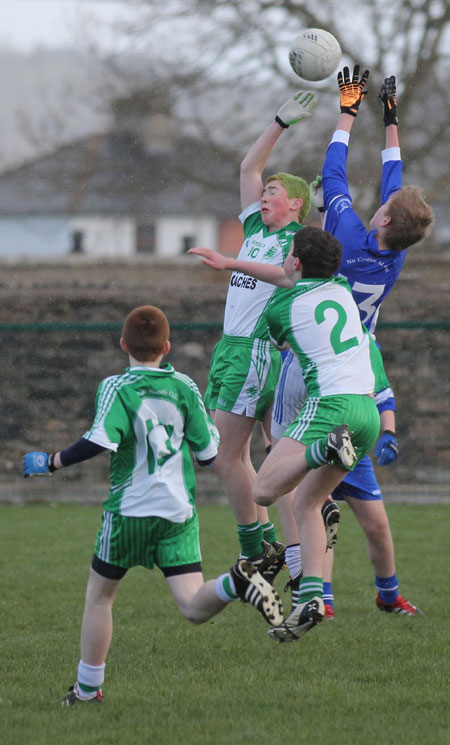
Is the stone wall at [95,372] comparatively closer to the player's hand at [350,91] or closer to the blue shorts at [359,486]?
the blue shorts at [359,486]

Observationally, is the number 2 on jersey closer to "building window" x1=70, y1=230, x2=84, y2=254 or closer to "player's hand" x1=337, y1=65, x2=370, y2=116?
"player's hand" x1=337, y1=65, x2=370, y2=116

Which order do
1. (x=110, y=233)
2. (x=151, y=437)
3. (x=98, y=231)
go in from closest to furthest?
(x=151, y=437), (x=110, y=233), (x=98, y=231)

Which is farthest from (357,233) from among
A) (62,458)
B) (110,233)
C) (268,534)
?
(110,233)

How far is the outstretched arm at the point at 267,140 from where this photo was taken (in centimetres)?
610

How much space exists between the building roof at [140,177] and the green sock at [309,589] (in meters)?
16.1

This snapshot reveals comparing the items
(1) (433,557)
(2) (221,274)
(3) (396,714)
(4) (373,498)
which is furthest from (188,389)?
(2) (221,274)

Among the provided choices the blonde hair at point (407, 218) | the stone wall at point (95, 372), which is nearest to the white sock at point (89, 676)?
the blonde hair at point (407, 218)

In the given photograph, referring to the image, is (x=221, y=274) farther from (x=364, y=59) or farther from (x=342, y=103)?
(x=342, y=103)

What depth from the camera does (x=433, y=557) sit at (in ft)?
29.0

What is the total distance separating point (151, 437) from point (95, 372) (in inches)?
370

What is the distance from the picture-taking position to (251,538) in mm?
6324

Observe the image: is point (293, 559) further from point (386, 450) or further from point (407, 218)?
point (407, 218)

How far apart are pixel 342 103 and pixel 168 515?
271 cm

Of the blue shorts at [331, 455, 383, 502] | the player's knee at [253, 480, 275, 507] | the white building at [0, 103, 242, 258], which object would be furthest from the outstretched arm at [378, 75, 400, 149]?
the white building at [0, 103, 242, 258]
